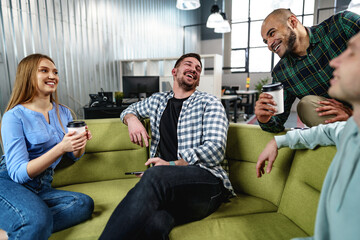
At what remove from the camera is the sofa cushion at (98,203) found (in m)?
1.17

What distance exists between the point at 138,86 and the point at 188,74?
2.23 metres

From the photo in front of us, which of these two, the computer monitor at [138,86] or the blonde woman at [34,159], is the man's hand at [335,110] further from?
the computer monitor at [138,86]

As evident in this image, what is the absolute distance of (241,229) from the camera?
1.14 meters

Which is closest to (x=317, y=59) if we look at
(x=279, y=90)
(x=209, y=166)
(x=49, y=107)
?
(x=279, y=90)

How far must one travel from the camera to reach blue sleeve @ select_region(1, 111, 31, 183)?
3.84 feet

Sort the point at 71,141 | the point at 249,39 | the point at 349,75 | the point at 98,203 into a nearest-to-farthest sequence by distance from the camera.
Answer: the point at 349,75, the point at 71,141, the point at 98,203, the point at 249,39

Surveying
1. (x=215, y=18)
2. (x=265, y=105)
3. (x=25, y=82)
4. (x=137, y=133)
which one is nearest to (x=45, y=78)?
(x=25, y=82)

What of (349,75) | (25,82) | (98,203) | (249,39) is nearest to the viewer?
(349,75)

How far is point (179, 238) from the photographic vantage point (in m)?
1.11

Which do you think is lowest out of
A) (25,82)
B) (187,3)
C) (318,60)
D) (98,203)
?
(98,203)

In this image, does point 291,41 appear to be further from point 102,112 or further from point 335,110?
point 102,112

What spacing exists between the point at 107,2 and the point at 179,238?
4.75 metres

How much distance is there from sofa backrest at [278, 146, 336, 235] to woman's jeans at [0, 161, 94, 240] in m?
1.07

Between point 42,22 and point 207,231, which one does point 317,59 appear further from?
point 42,22
